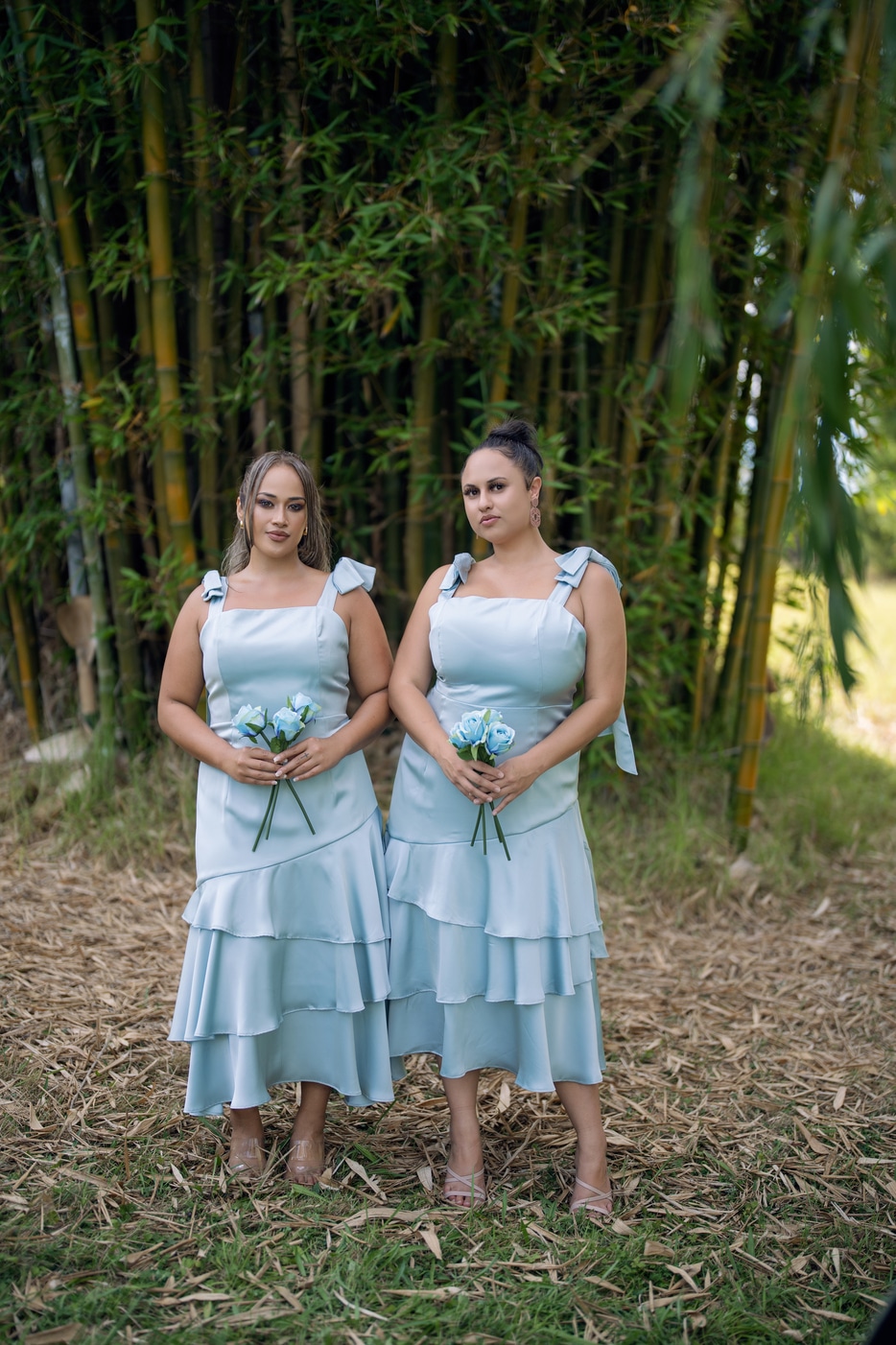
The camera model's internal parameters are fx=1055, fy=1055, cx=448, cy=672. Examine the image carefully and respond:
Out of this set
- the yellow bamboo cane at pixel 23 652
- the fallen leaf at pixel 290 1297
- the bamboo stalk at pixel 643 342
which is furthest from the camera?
the yellow bamboo cane at pixel 23 652

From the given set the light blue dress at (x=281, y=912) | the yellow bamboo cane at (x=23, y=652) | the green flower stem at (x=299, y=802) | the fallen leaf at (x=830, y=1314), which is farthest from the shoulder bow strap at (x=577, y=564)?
the yellow bamboo cane at (x=23, y=652)

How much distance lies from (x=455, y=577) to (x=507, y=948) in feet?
2.29

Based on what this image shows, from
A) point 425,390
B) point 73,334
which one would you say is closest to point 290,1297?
point 425,390

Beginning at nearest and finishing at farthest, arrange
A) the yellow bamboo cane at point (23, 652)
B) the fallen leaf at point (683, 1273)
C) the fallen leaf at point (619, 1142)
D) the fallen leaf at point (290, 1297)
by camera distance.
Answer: the fallen leaf at point (290, 1297)
the fallen leaf at point (683, 1273)
the fallen leaf at point (619, 1142)
the yellow bamboo cane at point (23, 652)

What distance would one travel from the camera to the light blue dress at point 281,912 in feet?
6.35

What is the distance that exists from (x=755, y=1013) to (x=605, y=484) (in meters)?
1.68

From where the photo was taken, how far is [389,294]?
3479 millimetres

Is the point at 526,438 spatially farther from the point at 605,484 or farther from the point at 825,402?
the point at 605,484

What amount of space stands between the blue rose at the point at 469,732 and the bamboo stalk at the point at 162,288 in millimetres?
1808

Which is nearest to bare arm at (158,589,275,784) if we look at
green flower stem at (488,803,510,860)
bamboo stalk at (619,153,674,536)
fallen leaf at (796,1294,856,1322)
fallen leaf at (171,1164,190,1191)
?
green flower stem at (488,803,510,860)

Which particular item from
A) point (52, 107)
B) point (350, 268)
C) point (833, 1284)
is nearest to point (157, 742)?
point (350, 268)

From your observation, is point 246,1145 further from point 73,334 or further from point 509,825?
point 73,334

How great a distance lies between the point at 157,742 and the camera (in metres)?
3.75

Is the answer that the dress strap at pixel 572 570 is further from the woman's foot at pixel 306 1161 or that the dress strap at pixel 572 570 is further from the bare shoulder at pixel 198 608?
the woman's foot at pixel 306 1161
